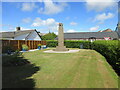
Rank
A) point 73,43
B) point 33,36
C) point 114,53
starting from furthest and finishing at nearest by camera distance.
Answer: point 33,36 → point 73,43 → point 114,53

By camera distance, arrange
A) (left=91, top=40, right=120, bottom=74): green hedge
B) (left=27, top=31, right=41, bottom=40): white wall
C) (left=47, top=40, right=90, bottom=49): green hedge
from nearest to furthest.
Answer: (left=91, top=40, right=120, bottom=74): green hedge < (left=47, top=40, right=90, bottom=49): green hedge < (left=27, top=31, right=41, bottom=40): white wall

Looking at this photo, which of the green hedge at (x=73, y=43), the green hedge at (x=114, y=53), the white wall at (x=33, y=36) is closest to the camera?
the green hedge at (x=114, y=53)

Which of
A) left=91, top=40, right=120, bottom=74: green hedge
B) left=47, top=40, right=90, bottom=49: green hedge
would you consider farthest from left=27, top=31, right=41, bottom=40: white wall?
left=91, top=40, right=120, bottom=74: green hedge

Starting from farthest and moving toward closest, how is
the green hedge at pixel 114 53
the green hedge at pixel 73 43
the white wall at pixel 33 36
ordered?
the white wall at pixel 33 36 → the green hedge at pixel 73 43 → the green hedge at pixel 114 53

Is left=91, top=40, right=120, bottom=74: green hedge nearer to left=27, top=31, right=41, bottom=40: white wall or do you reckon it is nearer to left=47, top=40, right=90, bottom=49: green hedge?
left=47, top=40, right=90, bottom=49: green hedge

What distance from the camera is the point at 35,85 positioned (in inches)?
148

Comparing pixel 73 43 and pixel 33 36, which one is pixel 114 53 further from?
pixel 33 36

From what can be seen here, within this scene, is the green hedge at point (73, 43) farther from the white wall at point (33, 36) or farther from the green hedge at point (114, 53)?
the green hedge at point (114, 53)

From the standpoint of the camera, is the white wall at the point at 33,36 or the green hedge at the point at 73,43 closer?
the green hedge at the point at 73,43

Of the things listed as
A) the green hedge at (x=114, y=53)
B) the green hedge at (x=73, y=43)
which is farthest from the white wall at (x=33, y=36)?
the green hedge at (x=114, y=53)

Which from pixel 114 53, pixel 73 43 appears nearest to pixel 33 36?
pixel 73 43

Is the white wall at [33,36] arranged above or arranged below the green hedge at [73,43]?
above

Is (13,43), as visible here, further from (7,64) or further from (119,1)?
(119,1)

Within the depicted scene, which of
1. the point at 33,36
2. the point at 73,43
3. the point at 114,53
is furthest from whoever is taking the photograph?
the point at 33,36
